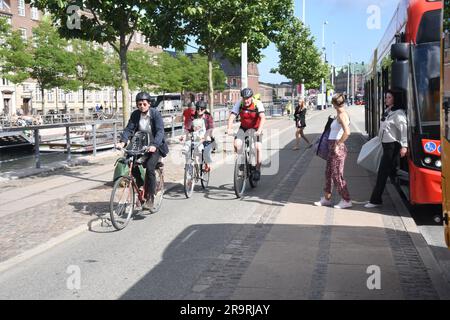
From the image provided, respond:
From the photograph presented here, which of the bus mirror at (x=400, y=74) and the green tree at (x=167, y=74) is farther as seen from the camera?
the green tree at (x=167, y=74)

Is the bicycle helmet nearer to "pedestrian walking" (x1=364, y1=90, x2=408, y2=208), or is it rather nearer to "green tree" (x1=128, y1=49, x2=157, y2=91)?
"pedestrian walking" (x1=364, y1=90, x2=408, y2=208)

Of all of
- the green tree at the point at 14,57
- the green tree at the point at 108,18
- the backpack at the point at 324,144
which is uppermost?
the green tree at the point at 14,57

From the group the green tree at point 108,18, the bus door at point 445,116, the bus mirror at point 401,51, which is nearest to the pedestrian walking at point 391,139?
the bus mirror at point 401,51

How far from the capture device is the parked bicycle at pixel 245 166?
9.60m

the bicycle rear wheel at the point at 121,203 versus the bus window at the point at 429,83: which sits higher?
the bus window at the point at 429,83

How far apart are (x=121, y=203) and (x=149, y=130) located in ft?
3.80

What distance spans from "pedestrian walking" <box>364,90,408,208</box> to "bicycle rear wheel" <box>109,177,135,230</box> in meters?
3.53

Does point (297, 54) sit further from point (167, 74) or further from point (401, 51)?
point (401, 51)

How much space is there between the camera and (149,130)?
26.0 feet

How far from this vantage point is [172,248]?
6.36 meters

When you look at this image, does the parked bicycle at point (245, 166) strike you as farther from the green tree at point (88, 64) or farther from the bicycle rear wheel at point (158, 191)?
the green tree at point (88, 64)

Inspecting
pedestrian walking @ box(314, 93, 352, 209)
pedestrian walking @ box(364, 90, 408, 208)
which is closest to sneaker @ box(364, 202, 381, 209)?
pedestrian walking @ box(364, 90, 408, 208)

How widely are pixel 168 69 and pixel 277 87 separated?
125578 mm

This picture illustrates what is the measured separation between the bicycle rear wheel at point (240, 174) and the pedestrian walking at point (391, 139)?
214 cm
